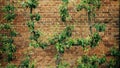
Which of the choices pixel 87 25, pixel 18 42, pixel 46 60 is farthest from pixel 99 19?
pixel 18 42

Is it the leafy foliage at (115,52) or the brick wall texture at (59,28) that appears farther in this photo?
the brick wall texture at (59,28)

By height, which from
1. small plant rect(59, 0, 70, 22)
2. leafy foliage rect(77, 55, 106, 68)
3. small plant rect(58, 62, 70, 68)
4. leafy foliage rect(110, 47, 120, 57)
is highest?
small plant rect(59, 0, 70, 22)

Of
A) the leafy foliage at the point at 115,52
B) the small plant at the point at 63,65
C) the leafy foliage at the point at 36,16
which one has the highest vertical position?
the leafy foliage at the point at 36,16

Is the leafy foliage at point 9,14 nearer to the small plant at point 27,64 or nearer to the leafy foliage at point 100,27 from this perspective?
the small plant at point 27,64

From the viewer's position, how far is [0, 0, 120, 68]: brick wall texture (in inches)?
233

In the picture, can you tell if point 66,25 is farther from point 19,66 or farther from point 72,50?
point 19,66

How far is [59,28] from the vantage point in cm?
593

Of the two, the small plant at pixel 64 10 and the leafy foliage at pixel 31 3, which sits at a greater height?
the leafy foliage at pixel 31 3

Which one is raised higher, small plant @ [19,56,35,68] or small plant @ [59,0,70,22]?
small plant @ [59,0,70,22]

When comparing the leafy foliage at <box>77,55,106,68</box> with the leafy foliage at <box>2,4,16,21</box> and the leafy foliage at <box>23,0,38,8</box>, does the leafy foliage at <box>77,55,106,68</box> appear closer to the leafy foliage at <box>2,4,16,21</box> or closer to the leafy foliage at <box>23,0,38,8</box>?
the leafy foliage at <box>23,0,38,8</box>

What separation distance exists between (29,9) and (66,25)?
0.88 meters

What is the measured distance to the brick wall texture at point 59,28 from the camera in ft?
19.5

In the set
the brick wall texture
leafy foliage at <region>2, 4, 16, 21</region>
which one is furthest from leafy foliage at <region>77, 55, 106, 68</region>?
leafy foliage at <region>2, 4, 16, 21</region>

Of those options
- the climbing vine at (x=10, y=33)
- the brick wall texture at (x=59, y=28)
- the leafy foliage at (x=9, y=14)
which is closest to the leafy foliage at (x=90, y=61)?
the brick wall texture at (x=59, y=28)
